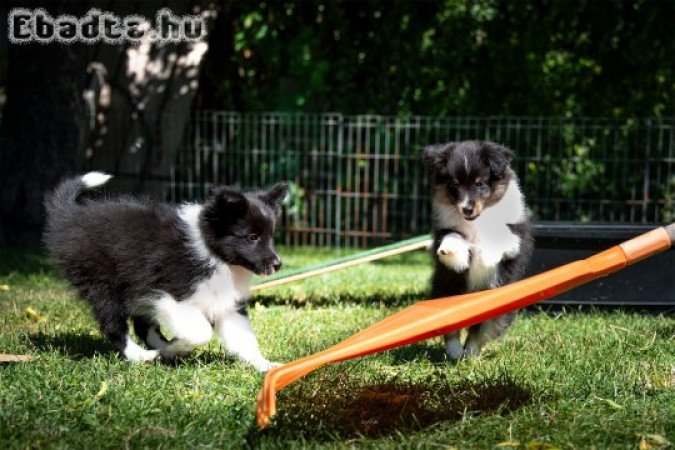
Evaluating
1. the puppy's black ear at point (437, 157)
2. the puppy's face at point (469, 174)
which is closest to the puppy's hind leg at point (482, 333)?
the puppy's face at point (469, 174)

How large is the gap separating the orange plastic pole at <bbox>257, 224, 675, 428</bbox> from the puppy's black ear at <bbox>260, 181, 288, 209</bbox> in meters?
1.33


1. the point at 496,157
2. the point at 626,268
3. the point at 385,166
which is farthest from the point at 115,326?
the point at 385,166

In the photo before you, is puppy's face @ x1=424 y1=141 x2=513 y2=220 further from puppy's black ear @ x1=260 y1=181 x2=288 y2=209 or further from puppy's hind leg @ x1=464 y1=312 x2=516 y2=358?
puppy's black ear @ x1=260 y1=181 x2=288 y2=209

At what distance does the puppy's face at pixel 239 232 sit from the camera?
4402 millimetres

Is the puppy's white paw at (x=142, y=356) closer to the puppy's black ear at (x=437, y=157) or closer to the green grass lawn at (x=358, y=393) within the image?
the green grass lawn at (x=358, y=393)

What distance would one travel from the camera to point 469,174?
462 cm

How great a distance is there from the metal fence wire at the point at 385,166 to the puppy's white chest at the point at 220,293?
6231mm

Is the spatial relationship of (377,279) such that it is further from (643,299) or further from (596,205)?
(596,205)

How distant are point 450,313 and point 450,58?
8.82 metres

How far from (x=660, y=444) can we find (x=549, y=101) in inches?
360

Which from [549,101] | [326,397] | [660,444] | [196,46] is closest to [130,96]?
[196,46]

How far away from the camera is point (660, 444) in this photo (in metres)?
3.04

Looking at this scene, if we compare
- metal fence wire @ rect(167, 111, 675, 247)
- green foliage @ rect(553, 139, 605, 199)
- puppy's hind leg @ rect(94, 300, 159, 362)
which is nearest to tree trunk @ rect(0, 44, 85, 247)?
metal fence wire @ rect(167, 111, 675, 247)

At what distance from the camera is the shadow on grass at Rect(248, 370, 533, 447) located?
327 centimetres
